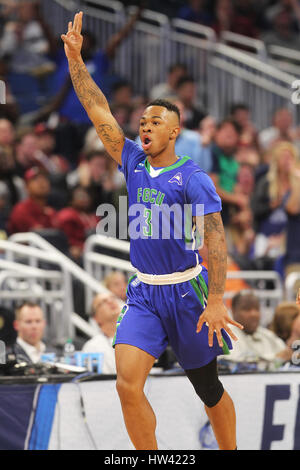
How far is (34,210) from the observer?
31.8 ft

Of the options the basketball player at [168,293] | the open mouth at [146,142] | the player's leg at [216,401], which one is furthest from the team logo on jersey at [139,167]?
the player's leg at [216,401]

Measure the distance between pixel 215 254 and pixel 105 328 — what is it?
95.2 inches

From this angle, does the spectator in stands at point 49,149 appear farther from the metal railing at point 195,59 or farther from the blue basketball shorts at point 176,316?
the blue basketball shorts at point 176,316

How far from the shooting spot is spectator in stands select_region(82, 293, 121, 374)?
6906 millimetres

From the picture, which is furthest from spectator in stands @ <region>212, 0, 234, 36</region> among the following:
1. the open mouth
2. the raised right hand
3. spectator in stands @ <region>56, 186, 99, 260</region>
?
the open mouth

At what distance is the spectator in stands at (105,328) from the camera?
691cm

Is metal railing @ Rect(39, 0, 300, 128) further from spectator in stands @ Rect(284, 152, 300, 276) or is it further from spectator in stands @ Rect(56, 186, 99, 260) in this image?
spectator in stands @ Rect(56, 186, 99, 260)

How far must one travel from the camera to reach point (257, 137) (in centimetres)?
1247

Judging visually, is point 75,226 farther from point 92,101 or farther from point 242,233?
point 92,101

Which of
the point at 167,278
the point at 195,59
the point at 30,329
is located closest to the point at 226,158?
the point at 195,59

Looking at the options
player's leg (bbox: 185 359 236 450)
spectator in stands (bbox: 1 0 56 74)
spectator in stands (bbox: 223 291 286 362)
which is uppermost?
spectator in stands (bbox: 1 0 56 74)

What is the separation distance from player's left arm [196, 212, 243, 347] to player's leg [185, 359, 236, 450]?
286 millimetres

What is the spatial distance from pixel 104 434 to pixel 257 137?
711 cm

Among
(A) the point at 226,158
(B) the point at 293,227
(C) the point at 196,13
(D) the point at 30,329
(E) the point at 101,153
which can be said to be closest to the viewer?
(D) the point at 30,329
